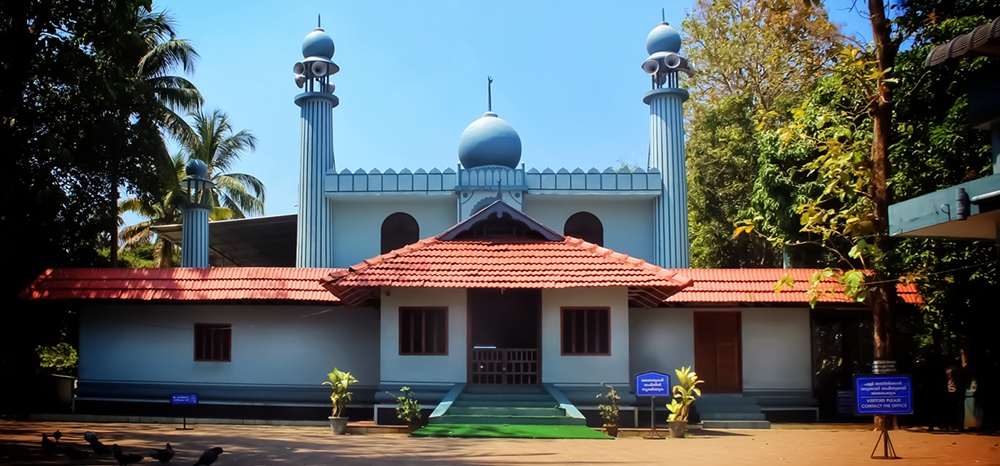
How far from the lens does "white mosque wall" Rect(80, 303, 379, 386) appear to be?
18438 mm

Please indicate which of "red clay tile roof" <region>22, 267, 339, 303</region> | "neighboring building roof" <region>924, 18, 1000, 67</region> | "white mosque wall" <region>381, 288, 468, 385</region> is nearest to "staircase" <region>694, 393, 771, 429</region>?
"white mosque wall" <region>381, 288, 468, 385</region>

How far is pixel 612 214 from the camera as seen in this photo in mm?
24266

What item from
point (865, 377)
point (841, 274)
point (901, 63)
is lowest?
point (865, 377)

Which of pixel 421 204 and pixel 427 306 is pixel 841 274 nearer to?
pixel 427 306

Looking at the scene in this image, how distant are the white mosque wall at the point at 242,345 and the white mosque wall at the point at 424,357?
1.58 meters

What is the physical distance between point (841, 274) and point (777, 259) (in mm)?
11855

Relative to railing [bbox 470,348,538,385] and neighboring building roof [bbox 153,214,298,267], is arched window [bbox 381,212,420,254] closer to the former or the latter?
neighboring building roof [bbox 153,214,298,267]

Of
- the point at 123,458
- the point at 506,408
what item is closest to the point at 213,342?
the point at 506,408

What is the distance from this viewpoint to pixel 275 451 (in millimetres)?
12008

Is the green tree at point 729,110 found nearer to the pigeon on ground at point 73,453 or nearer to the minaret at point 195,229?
the minaret at point 195,229

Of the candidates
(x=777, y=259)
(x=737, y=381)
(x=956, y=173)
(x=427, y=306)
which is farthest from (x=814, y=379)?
(x=777, y=259)

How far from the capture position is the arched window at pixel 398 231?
2406 centimetres

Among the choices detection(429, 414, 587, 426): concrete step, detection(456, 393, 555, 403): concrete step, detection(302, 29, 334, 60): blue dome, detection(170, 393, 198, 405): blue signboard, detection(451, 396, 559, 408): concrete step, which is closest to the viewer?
detection(429, 414, 587, 426): concrete step

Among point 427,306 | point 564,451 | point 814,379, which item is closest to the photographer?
point 564,451
